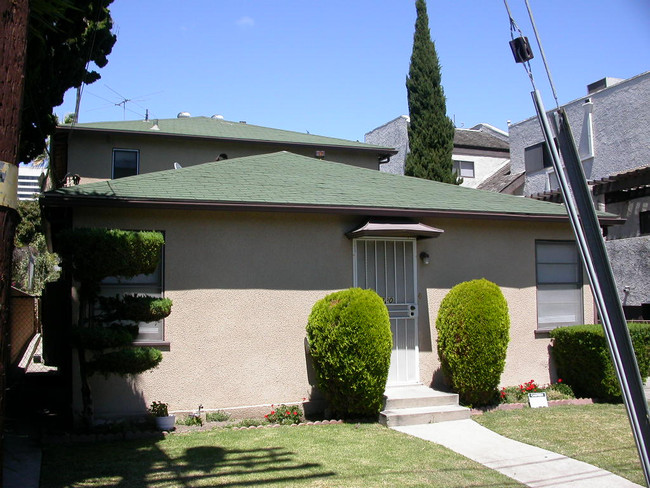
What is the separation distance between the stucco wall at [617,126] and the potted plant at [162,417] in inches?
723

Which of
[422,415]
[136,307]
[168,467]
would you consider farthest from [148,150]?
[168,467]

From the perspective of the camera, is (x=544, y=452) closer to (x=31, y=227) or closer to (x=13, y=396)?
(x=13, y=396)

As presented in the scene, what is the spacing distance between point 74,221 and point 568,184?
7.45 meters

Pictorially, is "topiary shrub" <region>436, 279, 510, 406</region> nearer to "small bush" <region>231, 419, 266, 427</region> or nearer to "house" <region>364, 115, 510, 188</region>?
"small bush" <region>231, 419, 266, 427</region>

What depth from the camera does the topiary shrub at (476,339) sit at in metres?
9.95

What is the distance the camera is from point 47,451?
303 inches

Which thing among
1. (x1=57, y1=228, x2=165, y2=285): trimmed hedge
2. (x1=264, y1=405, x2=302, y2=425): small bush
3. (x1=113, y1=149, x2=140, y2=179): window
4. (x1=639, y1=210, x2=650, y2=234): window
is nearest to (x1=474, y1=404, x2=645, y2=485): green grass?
(x1=264, y1=405, x2=302, y2=425): small bush

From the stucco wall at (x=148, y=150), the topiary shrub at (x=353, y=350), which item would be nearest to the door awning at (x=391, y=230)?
the topiary shrub at (x=353, y=350)

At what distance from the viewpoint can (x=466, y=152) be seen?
30.8 meters

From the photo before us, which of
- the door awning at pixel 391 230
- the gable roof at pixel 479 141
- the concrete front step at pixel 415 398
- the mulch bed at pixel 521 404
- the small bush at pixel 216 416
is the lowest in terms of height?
the mulch bed at pixel 521 404

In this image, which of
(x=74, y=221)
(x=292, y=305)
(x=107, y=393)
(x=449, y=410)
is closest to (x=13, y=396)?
(x=107, y=393)

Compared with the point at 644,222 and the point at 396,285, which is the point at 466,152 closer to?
the point at 644,222

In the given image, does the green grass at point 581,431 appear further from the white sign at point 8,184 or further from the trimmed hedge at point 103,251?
the white sign at point 8,184

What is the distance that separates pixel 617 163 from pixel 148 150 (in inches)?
626
